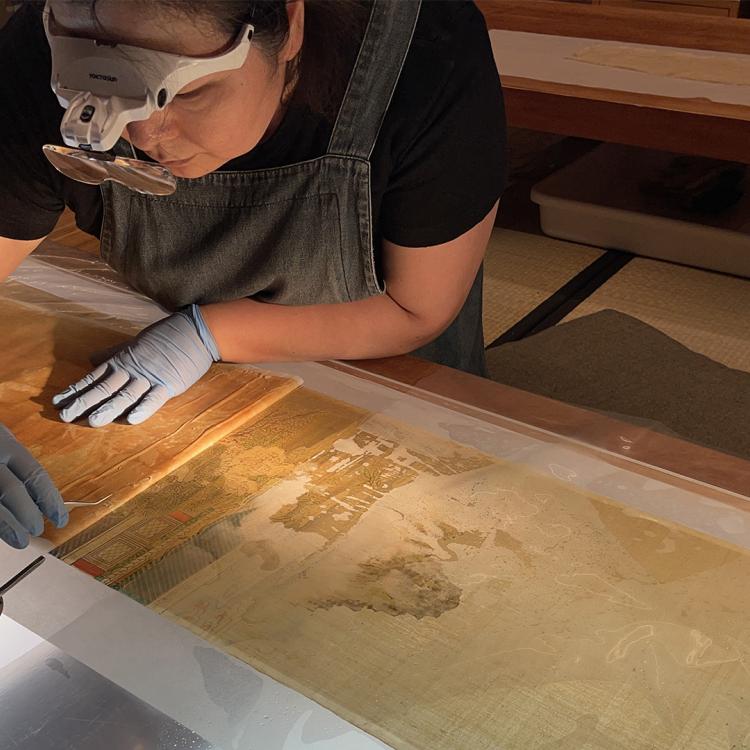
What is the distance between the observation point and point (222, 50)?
906 mm

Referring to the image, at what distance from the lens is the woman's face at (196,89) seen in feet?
2.84

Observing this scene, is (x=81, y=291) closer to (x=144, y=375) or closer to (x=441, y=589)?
(x=144, y=375)

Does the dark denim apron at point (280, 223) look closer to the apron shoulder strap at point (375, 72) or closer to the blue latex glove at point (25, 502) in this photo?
the apron shoulder strap at point (375, 72)

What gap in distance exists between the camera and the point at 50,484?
103 cm

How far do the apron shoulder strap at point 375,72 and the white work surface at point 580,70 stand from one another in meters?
1.46

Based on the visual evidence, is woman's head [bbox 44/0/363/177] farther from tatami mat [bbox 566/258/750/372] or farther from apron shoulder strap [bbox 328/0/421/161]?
tatami mat [bbox 566/258/750/372]

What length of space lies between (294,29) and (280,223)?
0.92 ft

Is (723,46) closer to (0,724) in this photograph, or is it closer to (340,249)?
(340,249)

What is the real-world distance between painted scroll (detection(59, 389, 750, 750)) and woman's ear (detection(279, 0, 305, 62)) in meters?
0.43

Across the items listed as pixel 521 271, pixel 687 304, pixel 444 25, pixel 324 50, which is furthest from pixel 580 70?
pixel 324 50

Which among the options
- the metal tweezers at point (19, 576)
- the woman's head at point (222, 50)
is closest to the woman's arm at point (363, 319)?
the woman's head at point (222, 50)

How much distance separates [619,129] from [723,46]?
0.65m

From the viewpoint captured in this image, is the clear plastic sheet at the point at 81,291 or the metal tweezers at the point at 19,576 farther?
the clear plastic sheet at the point at 81,291

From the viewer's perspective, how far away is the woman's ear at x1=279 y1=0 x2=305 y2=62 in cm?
102
